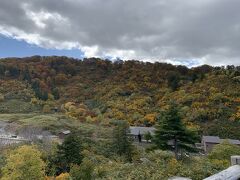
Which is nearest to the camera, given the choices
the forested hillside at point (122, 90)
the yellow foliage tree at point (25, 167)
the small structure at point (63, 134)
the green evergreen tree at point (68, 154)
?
the yellow foliage tree at point (25, 167)

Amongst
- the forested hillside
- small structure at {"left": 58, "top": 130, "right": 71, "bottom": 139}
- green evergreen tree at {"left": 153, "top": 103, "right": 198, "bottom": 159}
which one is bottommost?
small structure at {"left": 58, "top": 130, "right": 71, "bottom": 139}

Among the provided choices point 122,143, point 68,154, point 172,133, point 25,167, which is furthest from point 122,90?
point 25,167

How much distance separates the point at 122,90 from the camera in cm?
9781

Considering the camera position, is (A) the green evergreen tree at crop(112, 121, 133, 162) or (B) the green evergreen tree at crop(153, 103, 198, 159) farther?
(A) the green evergreen tree at crop(112, 121, 133, 162)

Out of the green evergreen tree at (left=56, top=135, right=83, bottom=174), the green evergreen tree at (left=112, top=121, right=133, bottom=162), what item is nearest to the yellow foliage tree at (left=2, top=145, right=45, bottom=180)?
the green evergreen tree at (left=56, top=135, right=83, bottom=174)

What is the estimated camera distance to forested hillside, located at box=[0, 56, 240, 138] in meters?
64.6

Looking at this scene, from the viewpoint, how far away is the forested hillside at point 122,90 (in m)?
64.6

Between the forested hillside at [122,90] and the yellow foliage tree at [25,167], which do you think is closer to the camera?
the yellow foliage tree at [25,167]

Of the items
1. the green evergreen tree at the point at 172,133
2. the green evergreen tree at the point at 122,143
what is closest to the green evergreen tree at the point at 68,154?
the green evergreen tree at the point at 122,143

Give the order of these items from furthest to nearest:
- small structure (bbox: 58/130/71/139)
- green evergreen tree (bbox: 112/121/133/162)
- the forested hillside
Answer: the forested hillside → small structure (bbox: 58/130/71/139) → green evergreen tree (bbox: 112/121/133/162)

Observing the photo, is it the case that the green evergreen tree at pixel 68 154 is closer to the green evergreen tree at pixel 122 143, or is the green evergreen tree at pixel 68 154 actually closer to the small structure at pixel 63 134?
the green evergreen tree at pixel 122 143

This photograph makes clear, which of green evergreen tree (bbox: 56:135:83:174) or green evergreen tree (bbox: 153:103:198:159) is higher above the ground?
green evergreen tree (bbox: 153:103:198:159)

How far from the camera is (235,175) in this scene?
16.8ft

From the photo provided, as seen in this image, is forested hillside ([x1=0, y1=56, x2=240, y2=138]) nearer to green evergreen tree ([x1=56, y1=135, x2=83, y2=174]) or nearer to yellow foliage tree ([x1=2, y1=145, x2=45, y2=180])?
green evergreen tree ([x1=56, y1=135, x2=83, y2=174])
